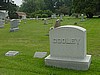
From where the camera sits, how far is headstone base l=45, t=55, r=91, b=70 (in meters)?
5.93

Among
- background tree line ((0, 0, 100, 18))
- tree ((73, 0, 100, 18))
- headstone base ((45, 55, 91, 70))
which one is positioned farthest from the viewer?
background tree line ((0, 0, 100, 18))

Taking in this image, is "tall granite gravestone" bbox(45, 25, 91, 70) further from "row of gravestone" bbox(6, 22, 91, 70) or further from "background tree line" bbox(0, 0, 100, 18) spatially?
"background tree line" bbox(0, 0, 100, 18)

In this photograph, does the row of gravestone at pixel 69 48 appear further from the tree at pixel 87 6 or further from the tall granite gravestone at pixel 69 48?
the tree at pixel 87 6

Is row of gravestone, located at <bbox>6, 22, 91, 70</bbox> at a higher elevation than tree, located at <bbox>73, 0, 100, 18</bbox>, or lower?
lower

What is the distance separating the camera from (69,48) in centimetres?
616

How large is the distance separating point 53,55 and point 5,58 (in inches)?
86.4

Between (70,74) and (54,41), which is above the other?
(54,41)

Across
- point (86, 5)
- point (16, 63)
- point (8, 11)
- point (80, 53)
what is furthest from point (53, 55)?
point (8, 11)

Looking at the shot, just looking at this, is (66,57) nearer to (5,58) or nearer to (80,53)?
(80,53)

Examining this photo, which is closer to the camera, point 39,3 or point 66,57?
point 66,57

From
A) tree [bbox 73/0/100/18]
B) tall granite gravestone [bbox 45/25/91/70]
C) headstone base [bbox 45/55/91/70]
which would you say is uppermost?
tree [bbox 73/0/100/18]

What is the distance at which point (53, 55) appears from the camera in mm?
6402

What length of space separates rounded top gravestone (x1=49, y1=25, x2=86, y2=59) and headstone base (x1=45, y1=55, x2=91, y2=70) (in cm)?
14

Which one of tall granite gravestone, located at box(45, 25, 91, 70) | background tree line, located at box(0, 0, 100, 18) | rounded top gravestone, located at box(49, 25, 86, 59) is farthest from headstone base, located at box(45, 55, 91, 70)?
background tree line, located at box(0, 0, 100, 18)
